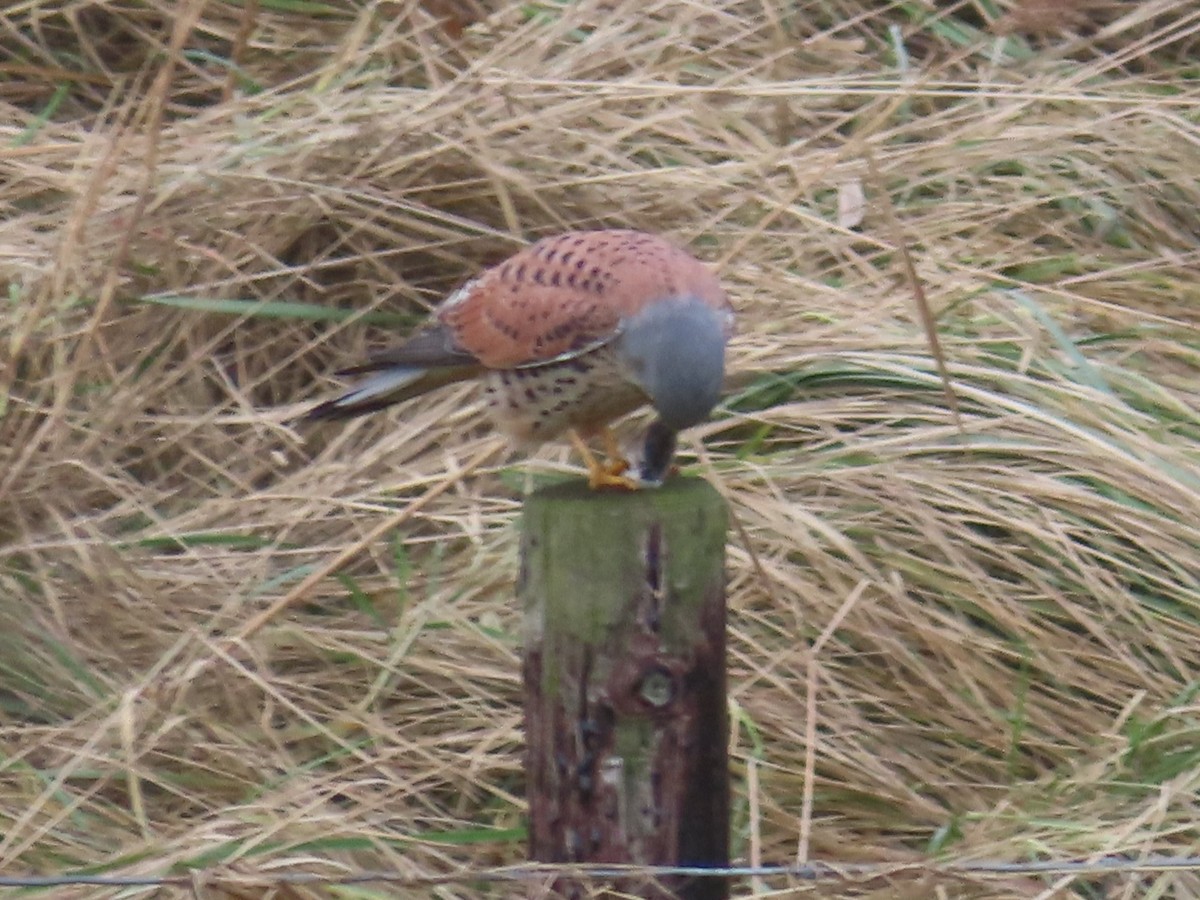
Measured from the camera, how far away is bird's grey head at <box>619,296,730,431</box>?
2232 mm

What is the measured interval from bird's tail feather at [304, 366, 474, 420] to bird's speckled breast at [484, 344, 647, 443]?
0.29ft

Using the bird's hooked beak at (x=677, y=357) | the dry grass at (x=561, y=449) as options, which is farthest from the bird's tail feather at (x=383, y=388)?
the bird's hooked beak at (x=677, y=357)

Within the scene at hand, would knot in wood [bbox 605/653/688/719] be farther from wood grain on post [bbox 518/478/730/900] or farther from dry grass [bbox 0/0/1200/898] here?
dry grass [bbox 0/0/1200/898]

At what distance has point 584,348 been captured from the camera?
2.41m

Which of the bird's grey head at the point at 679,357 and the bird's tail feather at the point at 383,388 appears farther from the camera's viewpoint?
the bird's tail feather at the point at 383,388

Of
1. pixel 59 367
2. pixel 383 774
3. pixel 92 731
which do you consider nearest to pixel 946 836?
pixel 383 774

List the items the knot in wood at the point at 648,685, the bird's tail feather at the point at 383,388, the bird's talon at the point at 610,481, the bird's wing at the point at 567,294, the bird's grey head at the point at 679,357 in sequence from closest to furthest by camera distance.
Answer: the knot in wood at the point at 648,685
the bird's talon at the point at 610,481
the bird's grey head at the point at 679,357
the bird's wing at the point at 567,294
the bird's tail feather at the point at 383,388

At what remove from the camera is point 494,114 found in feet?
13.0

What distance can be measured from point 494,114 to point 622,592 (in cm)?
228

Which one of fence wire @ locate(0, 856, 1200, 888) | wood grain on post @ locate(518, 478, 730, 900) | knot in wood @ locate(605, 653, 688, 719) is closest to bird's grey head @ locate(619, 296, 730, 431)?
wood grain on post @ locate(518, 478, 730, 900)

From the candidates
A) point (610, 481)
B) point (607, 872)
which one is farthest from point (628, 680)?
point (610, 481)

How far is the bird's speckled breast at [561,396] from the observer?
243 cm

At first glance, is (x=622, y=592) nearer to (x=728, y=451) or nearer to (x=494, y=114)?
(x=728, y=451)

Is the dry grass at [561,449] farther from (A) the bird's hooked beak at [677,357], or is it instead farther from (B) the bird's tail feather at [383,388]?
(A) the bird's hooked beak at [677,357]
